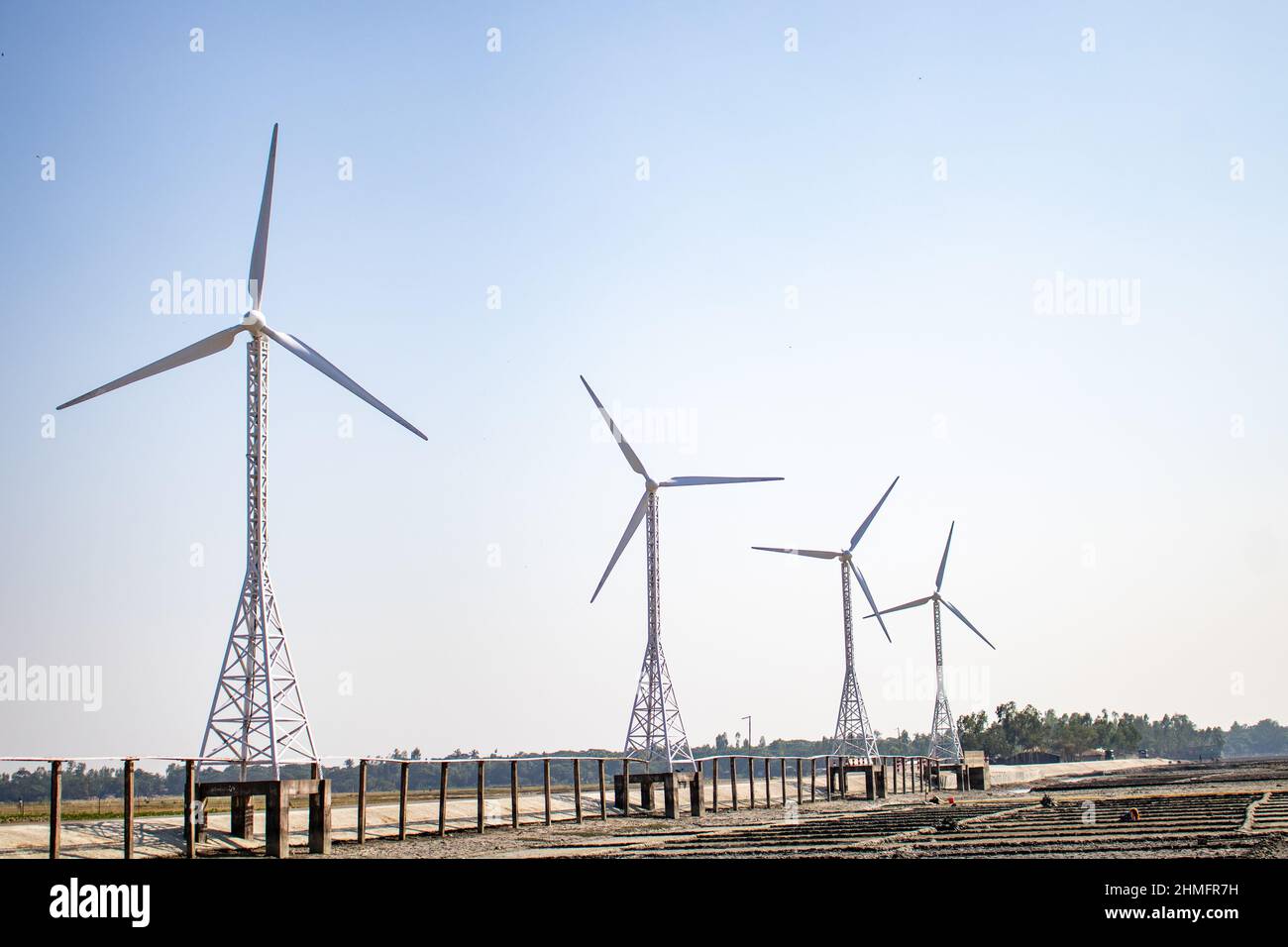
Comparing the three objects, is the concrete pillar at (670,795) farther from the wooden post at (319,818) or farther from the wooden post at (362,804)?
the wooden post at (319,818)

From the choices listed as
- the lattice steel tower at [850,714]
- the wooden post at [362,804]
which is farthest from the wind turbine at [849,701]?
the wooden post at [362,804]

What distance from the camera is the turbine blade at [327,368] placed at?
43594mm

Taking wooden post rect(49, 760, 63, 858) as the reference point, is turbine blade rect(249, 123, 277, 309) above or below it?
above

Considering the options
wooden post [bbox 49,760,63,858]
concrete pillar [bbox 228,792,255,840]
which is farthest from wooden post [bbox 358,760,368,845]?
wooden post [bbox 49,760,63,858]

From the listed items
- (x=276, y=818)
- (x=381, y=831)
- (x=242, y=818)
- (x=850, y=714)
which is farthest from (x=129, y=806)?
(x=850, y=714)

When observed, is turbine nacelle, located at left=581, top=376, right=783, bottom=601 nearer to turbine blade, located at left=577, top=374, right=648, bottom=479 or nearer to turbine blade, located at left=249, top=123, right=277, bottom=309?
turbine blade, located at left=577, top=374, right=648, bottom=479

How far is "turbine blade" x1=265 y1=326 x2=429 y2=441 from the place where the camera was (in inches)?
→ 1716

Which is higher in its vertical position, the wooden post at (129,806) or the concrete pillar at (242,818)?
the wooden post at (129,806)

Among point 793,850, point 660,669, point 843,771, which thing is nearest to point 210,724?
point 793,850

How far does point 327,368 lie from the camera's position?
45.2m

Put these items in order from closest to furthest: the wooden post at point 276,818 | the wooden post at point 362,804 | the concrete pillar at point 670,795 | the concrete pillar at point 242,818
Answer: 1. the wooden post at point 276,818
2. the concrete pillar at point 242,818
3. the wooden post at point 362,804
4. the concrete pillar at point 670,795

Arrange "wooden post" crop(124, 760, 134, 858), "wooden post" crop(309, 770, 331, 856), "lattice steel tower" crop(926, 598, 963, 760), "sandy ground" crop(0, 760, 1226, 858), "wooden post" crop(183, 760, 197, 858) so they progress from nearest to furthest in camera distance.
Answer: "wooden post" crop(124, 760, 134, 858) < "wooden post" crop(183, 760, 197, 858) < "sandy ground" crop(0, 760, 1226, 858) < "wooden post" crop(309, 770, 331, 856) < "lattice steel tower" crop(926, 598, 963, 760)
